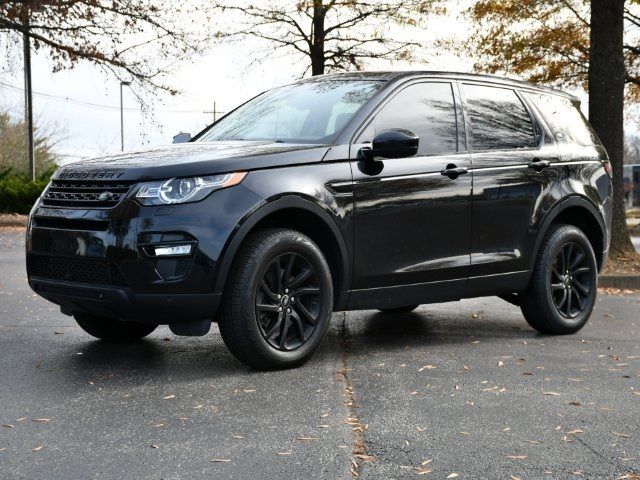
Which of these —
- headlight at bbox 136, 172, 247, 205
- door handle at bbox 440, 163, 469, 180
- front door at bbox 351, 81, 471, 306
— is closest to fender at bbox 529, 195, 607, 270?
front door at bbox 351, 81, 471, 306

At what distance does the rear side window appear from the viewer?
24.2ft

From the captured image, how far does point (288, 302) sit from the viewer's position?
5.48 m

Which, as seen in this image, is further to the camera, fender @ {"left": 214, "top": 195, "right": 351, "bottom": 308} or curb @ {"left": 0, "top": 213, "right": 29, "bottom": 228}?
curb @ {"left": 0, "top": 213, "right": 29, "bottom": 228}

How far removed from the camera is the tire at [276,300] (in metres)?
5.22

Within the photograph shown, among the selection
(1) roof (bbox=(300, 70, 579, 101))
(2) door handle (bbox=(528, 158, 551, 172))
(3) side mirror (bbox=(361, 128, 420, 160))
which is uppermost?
(1) roof (bbox=(300, 70, 579, 101))

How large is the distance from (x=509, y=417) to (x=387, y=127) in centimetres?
225

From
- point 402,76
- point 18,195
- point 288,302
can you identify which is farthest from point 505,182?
point 18,195

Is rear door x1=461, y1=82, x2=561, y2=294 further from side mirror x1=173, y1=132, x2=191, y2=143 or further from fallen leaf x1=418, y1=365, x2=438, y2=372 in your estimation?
side mirror x1=173, y1=132, x2=191, y2=143

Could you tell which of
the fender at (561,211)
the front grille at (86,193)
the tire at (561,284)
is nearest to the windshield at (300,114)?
the front grille at (86,193)

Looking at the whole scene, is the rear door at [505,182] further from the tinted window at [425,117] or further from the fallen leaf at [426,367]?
the fallen leaf at [426,367]

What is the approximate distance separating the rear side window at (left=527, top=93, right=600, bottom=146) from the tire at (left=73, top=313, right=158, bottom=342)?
3.52 metres

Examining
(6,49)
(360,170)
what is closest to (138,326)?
(360,170)

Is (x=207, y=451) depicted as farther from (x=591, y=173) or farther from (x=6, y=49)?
(x=6, y=49)

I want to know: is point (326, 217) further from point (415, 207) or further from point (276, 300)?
point (415, 207)
